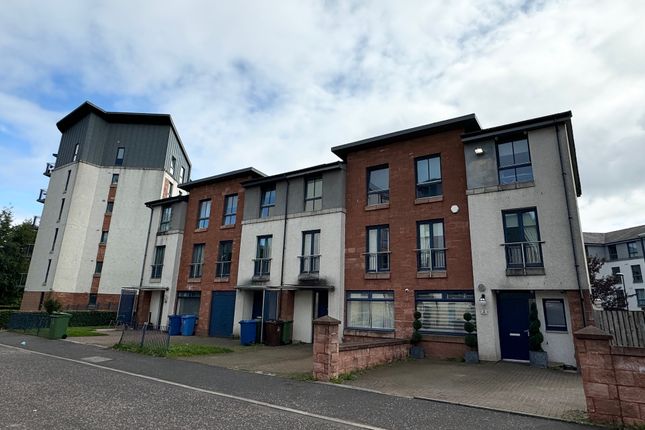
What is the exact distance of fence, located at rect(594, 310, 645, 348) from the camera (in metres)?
11.0

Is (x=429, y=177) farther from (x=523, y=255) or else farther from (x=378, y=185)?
(x=523, y=255)

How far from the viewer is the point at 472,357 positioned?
41.8 feet

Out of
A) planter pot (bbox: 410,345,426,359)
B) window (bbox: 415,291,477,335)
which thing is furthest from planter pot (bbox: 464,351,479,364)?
planter pot (bbox: 410,345,426,359)

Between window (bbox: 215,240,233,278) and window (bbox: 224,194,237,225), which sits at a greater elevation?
window (bbox: 224,194,237,225)

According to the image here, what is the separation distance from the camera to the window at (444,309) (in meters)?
13.8

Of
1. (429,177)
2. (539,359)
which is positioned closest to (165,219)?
(429,177)

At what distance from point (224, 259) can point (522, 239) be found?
605 inches

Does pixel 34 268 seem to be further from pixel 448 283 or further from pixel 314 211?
pixel 448 283

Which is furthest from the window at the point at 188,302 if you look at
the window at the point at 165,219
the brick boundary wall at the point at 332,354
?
the brick boundary wall at the point at 332,354

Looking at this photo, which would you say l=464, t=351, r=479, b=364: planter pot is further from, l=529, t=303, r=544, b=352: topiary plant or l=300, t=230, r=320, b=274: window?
l=300, t=230, r=320, b=274: window

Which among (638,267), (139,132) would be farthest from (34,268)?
(638,267)

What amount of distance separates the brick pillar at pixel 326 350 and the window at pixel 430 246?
6504 millimetres

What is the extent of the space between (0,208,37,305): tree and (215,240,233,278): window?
88.0ft

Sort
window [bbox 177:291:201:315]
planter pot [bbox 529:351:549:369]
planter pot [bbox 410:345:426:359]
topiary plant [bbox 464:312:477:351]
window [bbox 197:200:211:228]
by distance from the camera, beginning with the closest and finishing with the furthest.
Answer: planter pot [bbox 529:351:549:369] → topiary plant [bbox 464:312:477:351] → planter pot [bbox 410:345:426:359] → window [bbox 177:291:201:315] → window [bbox 197:200:211:228]
